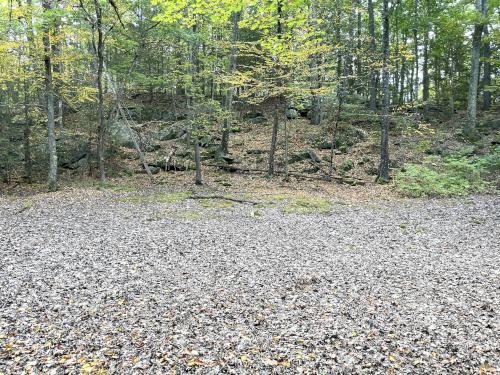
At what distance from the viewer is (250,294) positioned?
510cm

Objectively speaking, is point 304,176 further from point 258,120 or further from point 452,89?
point 452,89

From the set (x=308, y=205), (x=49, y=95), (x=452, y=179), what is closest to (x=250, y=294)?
(x=308, y=205)

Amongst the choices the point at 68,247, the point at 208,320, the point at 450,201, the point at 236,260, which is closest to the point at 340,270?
the point at 236,260

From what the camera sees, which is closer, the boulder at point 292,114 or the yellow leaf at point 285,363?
the yellow leaf at point 285,363

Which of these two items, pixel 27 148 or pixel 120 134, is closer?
pixel 27 148

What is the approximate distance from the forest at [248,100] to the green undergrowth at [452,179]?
2.4 inches

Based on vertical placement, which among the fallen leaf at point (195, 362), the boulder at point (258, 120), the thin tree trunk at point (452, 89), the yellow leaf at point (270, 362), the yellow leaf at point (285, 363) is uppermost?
the thin tree trunk at point (452, 89)

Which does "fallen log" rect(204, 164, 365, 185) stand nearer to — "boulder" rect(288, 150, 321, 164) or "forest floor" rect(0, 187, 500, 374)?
"boulder" rect(288, 150, 321, 164)

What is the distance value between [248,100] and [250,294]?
12271 millimetres

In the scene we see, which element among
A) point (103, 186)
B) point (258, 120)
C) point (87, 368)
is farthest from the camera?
point (258, 120)

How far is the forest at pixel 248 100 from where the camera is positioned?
13.5 meters

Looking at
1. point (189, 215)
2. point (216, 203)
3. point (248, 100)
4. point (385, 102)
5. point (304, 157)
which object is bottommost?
point (189, 215)

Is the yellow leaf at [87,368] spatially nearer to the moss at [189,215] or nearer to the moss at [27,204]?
the moss at [189,215]

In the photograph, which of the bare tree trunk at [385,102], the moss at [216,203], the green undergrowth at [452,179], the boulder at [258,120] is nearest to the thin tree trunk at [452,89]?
the green undergrowth at [452,179]
